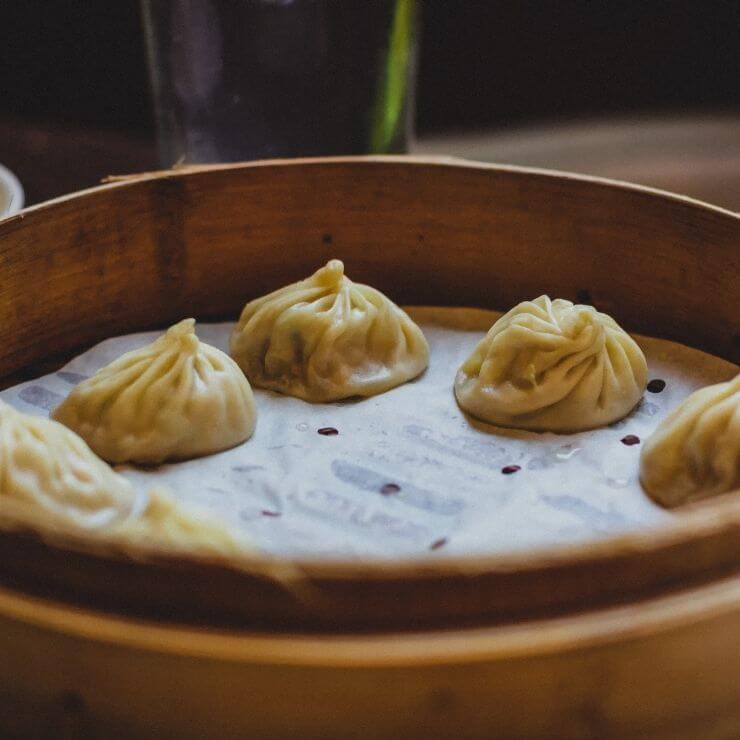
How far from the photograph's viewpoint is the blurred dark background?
432 centimetres

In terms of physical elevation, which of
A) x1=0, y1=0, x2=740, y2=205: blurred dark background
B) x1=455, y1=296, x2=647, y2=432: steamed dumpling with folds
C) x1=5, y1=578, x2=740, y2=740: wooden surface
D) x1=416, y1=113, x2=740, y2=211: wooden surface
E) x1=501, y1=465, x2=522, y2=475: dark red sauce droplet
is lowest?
x1=416, y1=113, x2=740, y2=211: wooden surface

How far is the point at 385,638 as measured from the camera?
1.13m

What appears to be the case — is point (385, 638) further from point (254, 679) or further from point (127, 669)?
point (127, 669)

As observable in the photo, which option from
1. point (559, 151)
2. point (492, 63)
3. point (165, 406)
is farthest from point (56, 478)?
point (492, 63)

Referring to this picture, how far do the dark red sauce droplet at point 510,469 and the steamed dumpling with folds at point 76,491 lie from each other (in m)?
0.55

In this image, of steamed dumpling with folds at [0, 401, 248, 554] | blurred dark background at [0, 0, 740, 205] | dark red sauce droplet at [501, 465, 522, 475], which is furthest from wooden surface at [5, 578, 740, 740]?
blurred dark background at [0, 0, 740, 205]

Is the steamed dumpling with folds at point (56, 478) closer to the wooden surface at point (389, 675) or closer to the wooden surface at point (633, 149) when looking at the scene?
the wooden surface at point (389, 675)

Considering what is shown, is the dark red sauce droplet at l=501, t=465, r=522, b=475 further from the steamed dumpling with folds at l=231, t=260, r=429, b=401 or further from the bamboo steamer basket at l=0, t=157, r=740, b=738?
the bamboo steamer basket at l=0, t=157, r=740, b=738

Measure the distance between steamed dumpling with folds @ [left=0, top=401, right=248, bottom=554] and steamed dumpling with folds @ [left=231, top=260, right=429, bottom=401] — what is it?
19.4 inches

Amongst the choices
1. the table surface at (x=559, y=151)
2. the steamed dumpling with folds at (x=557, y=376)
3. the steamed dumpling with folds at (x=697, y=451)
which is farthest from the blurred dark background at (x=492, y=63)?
the steamed dumpling with folds at (x=697, y=451)

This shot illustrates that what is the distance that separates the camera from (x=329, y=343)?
82.4 inches

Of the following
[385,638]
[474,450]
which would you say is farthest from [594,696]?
[474,450]

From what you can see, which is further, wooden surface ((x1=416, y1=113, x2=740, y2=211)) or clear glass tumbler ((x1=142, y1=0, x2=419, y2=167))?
wooden surface ((x1=416, y1=113, x2=740, y2=211))

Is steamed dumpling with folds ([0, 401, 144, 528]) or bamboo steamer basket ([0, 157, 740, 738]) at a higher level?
bamboo steamer basket ([0, 157, 740, 738])
